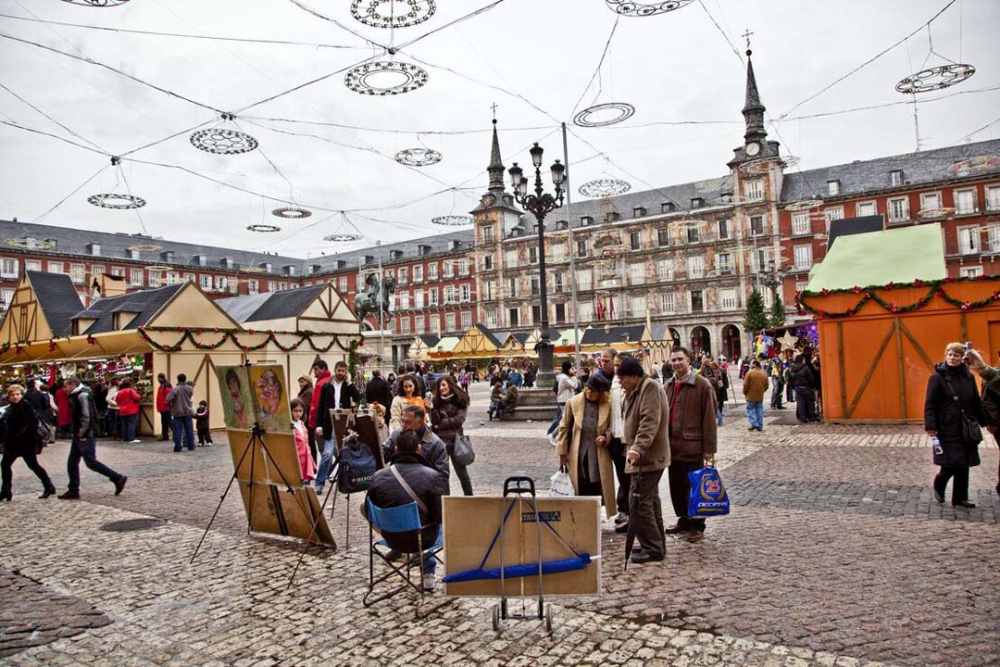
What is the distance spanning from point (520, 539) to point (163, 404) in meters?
13.8

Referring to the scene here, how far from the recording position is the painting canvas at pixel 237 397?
225 inches

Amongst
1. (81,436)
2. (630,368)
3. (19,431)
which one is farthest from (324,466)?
(630,368)

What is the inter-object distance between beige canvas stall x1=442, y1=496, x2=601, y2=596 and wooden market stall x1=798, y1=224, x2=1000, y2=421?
445 inches

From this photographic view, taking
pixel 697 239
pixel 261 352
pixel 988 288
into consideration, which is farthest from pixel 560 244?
pixel 988 288

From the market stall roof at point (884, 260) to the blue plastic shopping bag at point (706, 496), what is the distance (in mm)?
9589

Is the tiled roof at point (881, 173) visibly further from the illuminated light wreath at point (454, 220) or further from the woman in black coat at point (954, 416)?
the woman in black coat at point (954, 416)

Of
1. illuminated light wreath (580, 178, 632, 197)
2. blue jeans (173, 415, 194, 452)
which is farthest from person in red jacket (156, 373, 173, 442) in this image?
illuminated light wreath (580, 178, 632, 197)

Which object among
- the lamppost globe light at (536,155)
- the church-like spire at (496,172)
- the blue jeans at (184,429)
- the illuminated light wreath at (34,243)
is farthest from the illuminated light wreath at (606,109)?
the church-like spire at (496,172)

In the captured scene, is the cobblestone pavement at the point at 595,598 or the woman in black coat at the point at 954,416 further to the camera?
the woman in black coat at the point at 954,416

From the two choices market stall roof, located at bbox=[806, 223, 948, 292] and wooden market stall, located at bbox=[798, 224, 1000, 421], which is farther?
market stall roof, located at bbox=[806, 223, 948, 292]

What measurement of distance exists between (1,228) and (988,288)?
66.0 meters

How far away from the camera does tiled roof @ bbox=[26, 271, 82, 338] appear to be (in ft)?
64.2

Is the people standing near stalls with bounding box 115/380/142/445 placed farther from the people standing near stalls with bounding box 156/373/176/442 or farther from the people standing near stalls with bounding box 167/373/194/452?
the people standing near stalls with bounding box 167/373/194/452

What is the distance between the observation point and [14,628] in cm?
410
